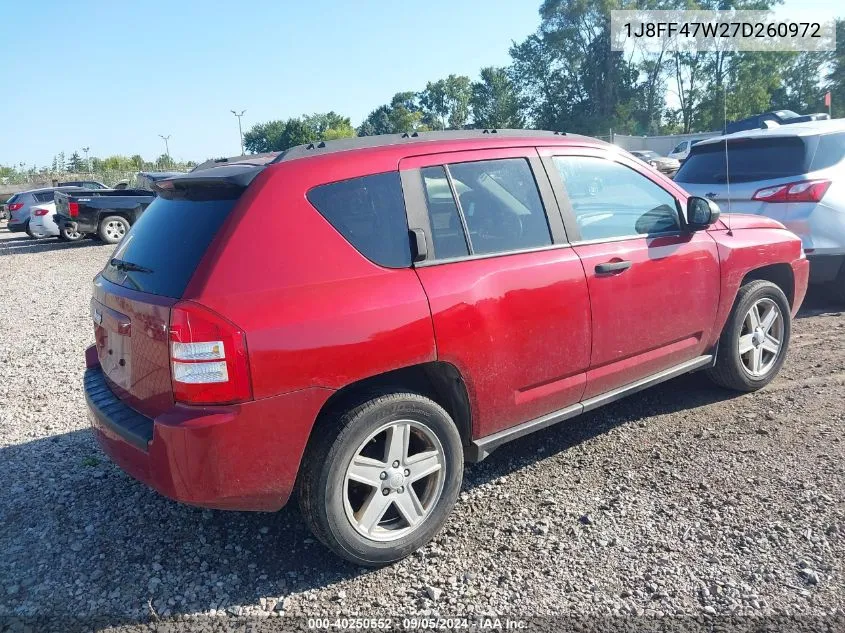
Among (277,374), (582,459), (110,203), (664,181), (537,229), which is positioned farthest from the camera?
(110,203)

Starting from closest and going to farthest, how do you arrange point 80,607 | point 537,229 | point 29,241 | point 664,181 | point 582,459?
point 80,607, point 537,229, point 582,459, point 664,181, point 29,241

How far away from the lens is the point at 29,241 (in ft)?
66.8

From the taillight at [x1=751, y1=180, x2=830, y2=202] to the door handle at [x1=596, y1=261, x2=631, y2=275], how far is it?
3.58 meters

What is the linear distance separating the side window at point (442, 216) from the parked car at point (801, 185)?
3.87 meters

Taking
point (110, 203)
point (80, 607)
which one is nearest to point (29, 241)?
point (110, 203)

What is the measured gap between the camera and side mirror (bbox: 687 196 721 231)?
3.95m

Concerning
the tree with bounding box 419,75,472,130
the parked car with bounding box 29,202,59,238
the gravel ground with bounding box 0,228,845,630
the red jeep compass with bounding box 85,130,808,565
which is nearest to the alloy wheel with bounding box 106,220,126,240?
the parked car with bounding box 29,202,59,238

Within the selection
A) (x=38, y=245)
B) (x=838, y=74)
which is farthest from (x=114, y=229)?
(x=838, y=74)

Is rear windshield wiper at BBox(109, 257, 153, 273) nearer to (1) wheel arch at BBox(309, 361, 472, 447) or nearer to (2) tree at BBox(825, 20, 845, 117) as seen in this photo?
(1) wheel arch at BBox(309, 361, 472, 447)

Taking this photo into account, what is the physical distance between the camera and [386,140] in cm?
324

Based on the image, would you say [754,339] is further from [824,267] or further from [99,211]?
[99,211]

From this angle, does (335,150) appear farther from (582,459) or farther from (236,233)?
(582,459)

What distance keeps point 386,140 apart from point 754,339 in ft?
9.70

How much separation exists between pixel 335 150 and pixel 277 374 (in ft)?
3.66
